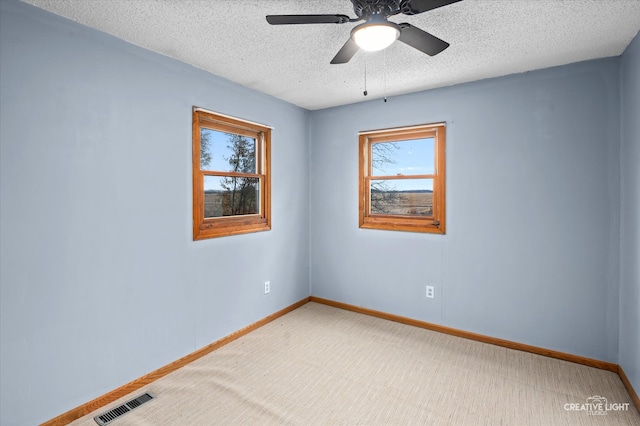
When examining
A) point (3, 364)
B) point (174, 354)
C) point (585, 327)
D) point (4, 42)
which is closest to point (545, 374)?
point (585, 327)

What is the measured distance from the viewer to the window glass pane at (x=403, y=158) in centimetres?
344

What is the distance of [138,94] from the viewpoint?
2359 mm

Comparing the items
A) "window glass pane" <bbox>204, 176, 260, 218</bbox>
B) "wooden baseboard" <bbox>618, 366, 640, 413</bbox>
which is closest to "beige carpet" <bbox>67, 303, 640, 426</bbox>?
"wooden baseboard" <bbox>618, 366, 640, 413</bbox>

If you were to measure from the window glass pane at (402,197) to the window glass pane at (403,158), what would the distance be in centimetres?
11

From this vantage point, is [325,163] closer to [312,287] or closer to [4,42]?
[312,287]

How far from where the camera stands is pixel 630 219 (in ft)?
7.64

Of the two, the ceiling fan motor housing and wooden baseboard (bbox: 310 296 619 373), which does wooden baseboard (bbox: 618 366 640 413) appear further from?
the ceiling fan motor housing

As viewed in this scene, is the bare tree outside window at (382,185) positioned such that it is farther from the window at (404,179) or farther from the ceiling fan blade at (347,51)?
the ceiling fan blade at (347,51)

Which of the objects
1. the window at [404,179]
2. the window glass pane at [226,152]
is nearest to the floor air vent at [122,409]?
the window glass pane at [226,152]

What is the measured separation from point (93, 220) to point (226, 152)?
1.33m

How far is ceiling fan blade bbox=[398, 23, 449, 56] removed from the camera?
1.60 m

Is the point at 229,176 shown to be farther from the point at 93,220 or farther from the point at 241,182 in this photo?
the point at 93,220

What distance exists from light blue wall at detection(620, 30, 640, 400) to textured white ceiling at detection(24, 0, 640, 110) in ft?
0.90

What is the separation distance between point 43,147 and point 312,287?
308cm
